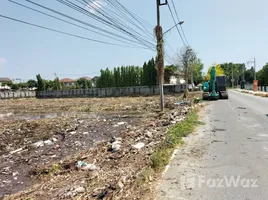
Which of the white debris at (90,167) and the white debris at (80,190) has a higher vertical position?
the white debris at (80,190)

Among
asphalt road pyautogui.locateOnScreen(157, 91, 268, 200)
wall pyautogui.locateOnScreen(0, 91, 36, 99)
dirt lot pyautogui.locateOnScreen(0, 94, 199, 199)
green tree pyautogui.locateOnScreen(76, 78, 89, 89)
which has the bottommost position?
dirt lot pyautogui.locateOnScreen(0, 94, 199, 199)

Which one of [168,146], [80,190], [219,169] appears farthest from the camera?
[168,146]

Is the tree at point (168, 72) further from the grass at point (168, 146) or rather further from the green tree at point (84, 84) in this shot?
the grass at point (168, 146)

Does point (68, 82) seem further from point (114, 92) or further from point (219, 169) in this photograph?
point (219, 169)

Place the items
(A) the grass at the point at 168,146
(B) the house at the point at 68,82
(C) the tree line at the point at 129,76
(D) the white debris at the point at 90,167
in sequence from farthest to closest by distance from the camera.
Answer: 1. (B) the house at the point at 68,82
2. (C) the tree line at the point at 129,76
3. (D) the white debris at the point at 90,167
4. (A) the grass at the point at 168,146

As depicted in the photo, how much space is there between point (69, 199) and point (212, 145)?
4.80 meters

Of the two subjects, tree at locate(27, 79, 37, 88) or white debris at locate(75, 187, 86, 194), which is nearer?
white debris at locate(75, 187, 86, 194)

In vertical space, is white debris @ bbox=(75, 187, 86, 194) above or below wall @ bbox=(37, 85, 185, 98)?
below

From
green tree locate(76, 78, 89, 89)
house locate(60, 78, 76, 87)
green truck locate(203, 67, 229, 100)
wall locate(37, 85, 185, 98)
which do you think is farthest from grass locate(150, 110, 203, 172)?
house locate(60, 78, 76, 87)

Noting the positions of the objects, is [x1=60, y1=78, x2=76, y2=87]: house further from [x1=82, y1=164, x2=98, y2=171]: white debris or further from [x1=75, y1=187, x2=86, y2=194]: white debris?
[x1=75, y1=187, x2=86, y2=194]: white debris

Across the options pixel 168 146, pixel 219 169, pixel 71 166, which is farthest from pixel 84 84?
pixel 219 169

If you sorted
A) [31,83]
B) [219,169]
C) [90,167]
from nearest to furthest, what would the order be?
[219,169]
[90,167]
[31,83]

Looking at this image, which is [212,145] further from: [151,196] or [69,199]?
[69,199]

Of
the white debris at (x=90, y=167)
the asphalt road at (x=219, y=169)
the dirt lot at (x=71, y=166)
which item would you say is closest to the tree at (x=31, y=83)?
the dirt lot at (x=71, y=166)
